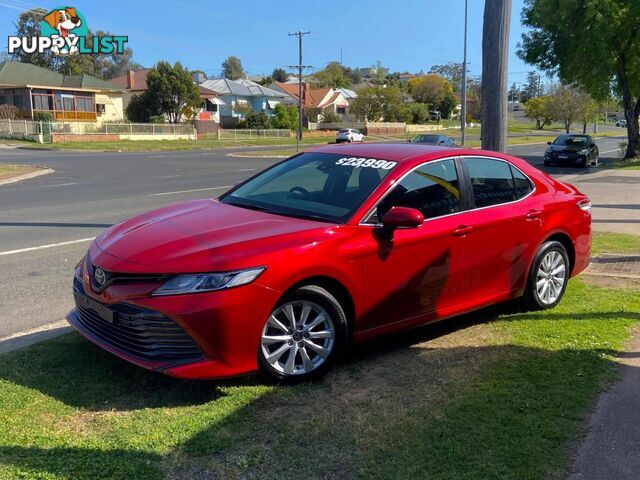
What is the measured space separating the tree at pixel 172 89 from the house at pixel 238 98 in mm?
12868

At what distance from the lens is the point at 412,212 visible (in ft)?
13.9

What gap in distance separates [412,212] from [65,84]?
208 feet

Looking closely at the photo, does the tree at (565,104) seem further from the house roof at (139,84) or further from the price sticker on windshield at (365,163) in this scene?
the price sticker on windshield at (365,163)

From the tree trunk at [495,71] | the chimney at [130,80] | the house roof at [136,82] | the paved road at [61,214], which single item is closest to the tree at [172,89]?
the house roof at [136,82]

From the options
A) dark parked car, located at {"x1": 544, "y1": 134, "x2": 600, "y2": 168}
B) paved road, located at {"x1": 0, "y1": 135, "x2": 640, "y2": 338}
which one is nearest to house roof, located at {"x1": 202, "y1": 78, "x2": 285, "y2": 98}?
paved road, located at {"x1": 0, "y1": 135, "x2": 640, "y2": 338}

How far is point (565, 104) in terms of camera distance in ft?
242

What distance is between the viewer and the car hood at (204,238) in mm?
3707

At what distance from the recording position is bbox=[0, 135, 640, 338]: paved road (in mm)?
5918

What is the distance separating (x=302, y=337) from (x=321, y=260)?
1.71 feet

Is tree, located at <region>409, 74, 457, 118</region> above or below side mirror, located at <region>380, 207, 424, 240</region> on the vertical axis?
above

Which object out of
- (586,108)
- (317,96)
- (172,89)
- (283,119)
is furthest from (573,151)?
(317,96)

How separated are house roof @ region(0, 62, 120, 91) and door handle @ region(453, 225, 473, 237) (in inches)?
2368

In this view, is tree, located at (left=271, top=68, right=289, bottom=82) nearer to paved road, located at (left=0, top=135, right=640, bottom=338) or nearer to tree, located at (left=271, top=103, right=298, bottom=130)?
tree, located at (left=271, top=103, right=298, bottom=130)

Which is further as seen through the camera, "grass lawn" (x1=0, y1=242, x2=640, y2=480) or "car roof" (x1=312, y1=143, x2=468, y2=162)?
"car roof" (x1=312, y1=143, x2=468, y2=162)
